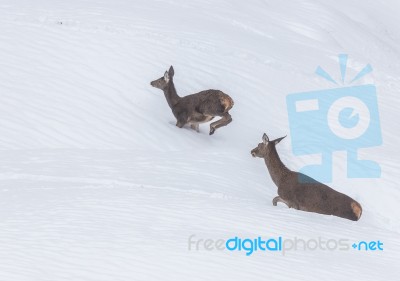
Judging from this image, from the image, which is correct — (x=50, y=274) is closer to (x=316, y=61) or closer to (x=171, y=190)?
(x=171, y=190)

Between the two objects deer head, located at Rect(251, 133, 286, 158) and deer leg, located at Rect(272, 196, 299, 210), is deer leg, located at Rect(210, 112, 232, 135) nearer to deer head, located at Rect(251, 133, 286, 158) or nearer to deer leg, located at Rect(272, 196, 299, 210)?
deer head, located at Rect(251, 133, 286, 158)

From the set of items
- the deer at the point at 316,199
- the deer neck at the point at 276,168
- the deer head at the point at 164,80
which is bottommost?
the deer at the point at 316,199

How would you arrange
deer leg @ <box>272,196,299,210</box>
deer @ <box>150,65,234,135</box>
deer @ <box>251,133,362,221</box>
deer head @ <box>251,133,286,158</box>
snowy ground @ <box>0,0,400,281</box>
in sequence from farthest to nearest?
deer @ <box>150,65,234,135</box> < deer head @ <box>251,133,286,158</box> < deer leg @ <box>272,196,299,210</box> < deer @ <box>251,133,362,221</box> < snowy ground @ <box>0,0,400,281</box>

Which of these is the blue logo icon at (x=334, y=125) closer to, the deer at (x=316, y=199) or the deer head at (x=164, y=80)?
the deer head at (x=164, y=80)

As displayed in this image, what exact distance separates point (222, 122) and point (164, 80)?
4.46ft

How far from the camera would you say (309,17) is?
2897 centimetres

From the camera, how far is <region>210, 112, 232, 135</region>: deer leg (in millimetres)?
16359

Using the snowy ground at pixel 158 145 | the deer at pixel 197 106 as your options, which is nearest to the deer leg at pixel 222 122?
the deer at pixel 197 106

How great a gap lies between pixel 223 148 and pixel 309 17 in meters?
13.4

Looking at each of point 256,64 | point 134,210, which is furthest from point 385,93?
point 134,210

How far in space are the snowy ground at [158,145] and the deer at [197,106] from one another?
0.29 m

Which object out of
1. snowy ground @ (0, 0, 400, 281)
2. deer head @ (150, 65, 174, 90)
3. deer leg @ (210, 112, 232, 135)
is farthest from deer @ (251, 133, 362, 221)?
deer head @ (150, 65, 174, 90)

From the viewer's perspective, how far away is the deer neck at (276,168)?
42.7 feet

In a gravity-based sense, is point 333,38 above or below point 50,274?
above
